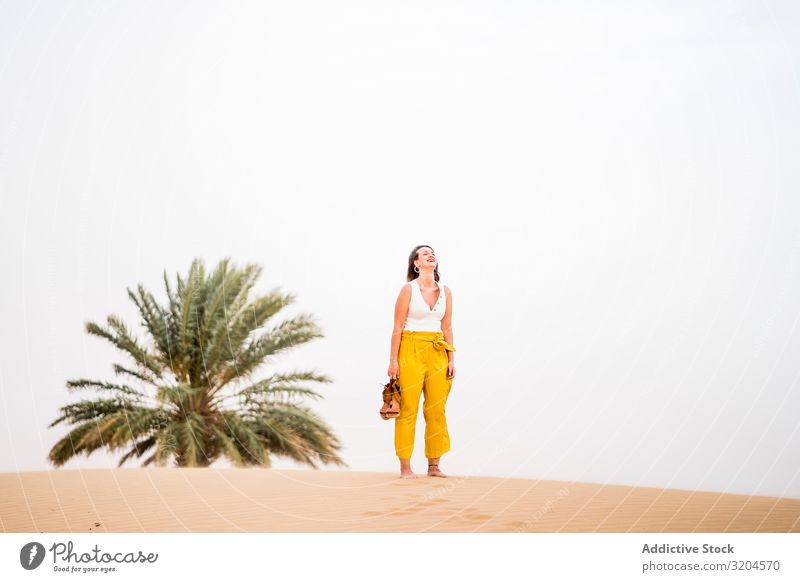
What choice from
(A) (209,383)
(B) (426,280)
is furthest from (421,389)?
(A) (209,383)

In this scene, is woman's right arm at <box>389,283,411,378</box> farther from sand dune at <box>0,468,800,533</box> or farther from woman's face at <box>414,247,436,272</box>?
sand dune at <box>0,468,800,533</box>

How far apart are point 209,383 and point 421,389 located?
9757mm

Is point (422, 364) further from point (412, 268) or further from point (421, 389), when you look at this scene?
point (412, 268)

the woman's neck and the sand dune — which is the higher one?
the woman's neck

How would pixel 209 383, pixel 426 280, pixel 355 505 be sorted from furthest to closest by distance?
pixel 209 383, pixel 426 280, pixel 355 505

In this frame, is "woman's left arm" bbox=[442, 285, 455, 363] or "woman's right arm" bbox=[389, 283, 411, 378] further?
"woman's left arm" bbox=[442, 285, 455, 363]

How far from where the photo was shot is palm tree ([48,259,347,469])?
1644 cm

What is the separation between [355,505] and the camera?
7387 millimetres

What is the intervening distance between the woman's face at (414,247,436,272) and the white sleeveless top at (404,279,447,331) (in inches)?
6.3

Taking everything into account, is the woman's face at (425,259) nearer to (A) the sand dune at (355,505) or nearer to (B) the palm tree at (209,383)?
(A) the sand dune at (355,505)

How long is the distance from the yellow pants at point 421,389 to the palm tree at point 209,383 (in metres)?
8.44
